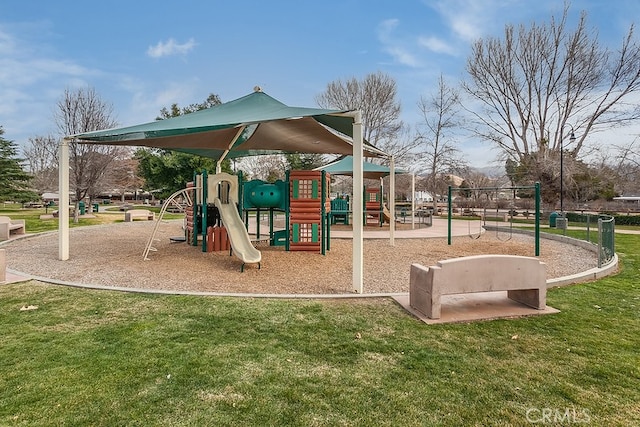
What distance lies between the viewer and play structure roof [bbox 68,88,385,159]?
23.6 feet

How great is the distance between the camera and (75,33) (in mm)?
13117

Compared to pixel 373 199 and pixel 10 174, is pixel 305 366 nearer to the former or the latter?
pixel 373 199

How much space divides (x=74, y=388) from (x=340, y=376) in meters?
2.00

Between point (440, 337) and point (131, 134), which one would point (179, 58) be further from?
point (440, 337)

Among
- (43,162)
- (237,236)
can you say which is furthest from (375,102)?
(43,162)

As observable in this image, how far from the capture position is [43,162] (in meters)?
55.4

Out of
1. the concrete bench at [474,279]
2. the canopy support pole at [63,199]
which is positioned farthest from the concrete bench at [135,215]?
the concrete bench at [474,279]

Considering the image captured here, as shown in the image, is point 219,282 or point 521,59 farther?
point 521,59

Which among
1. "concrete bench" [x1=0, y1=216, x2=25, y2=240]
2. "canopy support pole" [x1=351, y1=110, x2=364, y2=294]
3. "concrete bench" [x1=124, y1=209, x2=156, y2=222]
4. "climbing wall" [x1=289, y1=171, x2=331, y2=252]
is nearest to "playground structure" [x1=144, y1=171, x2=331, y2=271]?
"climbing wall" [x1=289, y1=171, x2=331, y2=252]

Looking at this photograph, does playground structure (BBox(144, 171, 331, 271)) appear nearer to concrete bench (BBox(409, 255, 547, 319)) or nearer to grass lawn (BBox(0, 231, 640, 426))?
grass lawn (BBox(0, 231, 640, 426))

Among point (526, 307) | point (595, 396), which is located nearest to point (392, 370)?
point (595, 396)

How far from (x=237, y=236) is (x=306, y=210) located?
2.34 metres

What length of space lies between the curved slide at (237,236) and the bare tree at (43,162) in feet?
167

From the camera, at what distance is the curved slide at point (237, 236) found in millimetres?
7726
